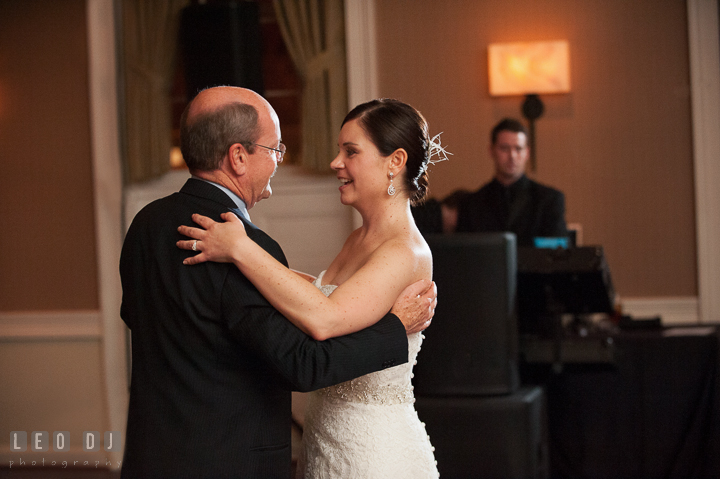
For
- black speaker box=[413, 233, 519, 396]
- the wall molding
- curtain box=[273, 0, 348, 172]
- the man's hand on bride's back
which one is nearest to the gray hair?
the man's hand on bride's back

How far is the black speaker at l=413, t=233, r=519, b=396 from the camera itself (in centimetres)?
227

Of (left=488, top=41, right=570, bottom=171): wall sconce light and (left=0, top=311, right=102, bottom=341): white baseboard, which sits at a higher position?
(left=488, top=41, right=570, bottom=171): wall sconce light

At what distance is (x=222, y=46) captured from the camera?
3648 millimetres

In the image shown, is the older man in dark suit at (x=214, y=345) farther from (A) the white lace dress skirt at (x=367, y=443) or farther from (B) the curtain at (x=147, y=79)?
(B) the curtain at (x=147, y=79)

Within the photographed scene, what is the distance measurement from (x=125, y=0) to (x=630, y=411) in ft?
12.1

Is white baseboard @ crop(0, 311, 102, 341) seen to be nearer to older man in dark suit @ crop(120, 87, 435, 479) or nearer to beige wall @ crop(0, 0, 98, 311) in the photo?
beige wall @ crop(0, 0, 98, 311)

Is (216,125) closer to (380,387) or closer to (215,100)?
(215,100)

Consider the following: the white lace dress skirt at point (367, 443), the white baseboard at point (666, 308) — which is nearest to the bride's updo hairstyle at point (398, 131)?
the white lace dress skirt at point (367, 443)

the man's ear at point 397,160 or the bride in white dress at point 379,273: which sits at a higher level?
the man's ear at point 397,160

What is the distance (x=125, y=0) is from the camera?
4.09 metres

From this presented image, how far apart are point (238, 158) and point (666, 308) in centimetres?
324

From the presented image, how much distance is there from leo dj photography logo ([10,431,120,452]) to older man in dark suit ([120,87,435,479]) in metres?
3.01

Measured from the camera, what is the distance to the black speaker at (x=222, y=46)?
11.9ft

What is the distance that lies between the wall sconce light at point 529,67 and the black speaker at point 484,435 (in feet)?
6.80
